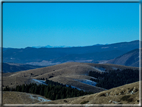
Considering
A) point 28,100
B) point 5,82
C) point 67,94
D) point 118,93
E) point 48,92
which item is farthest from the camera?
point 5,82

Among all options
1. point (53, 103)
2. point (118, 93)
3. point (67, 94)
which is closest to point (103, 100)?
point (118, 93)

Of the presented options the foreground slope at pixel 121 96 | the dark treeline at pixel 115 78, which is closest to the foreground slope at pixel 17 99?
the foreground slope at pixel 121 96

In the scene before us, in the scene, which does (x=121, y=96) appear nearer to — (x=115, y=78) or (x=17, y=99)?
(x=17, y=99)

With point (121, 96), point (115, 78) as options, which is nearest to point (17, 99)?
point (121, 96)

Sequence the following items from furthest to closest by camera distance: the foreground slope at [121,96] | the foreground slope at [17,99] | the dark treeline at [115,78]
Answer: the dark treeline at [115,78], the foreground slope at [17,99], the foreground slope at [121,96]

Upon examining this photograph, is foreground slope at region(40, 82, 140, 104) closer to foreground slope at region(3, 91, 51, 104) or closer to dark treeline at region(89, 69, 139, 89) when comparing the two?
foreground slope at region(3, 91, 51, 104)

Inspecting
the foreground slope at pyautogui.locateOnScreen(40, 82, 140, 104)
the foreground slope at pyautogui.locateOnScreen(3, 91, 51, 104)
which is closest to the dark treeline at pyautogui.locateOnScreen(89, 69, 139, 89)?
the foreground slope at pyautogui.locateOnScreen(3, 91, 51, 104)

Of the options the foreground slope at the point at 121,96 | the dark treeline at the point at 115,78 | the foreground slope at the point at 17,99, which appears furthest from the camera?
the dark treeline at the point at 115,78

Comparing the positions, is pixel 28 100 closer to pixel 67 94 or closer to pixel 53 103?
pixel 53 103

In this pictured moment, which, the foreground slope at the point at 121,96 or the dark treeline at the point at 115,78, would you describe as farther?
the dark treeline at the point at 115,78

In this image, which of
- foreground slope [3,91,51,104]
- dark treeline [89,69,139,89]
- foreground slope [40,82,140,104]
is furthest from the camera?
dark treeline [89,69,139,89]

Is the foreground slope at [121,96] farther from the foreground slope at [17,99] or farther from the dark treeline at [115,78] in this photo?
the dark treeline at [115,78]
